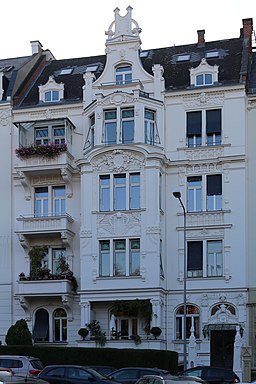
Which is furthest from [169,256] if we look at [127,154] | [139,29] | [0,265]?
[139,29]

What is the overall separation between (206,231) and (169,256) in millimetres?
2464

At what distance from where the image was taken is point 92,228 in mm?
44469

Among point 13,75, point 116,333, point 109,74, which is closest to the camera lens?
point 116,333

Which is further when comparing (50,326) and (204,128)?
(50,326)

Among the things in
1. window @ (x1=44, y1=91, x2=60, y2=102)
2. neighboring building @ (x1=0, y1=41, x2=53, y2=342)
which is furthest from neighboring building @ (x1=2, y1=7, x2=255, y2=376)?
window @ (x1=44, y1=91, x2=60, y2=102)

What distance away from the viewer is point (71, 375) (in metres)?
30.3

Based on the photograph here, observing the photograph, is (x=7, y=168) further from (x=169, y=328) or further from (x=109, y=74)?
(x=169, y=328)

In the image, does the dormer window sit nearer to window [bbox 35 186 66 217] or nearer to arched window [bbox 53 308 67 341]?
window [bbox 35 186 66 217]

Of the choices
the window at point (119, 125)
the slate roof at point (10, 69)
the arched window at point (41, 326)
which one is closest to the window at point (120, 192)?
the window at point (119, 125)

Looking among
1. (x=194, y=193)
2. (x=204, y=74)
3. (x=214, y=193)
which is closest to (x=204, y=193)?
(x=214, y=193)

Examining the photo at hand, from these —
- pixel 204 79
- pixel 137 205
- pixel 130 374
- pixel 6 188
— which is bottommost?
pixel 130 374

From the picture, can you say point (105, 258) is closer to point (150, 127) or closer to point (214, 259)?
point (214, 259)

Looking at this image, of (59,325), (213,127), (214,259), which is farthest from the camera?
(59,325)

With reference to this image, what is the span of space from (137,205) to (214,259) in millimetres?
5071
